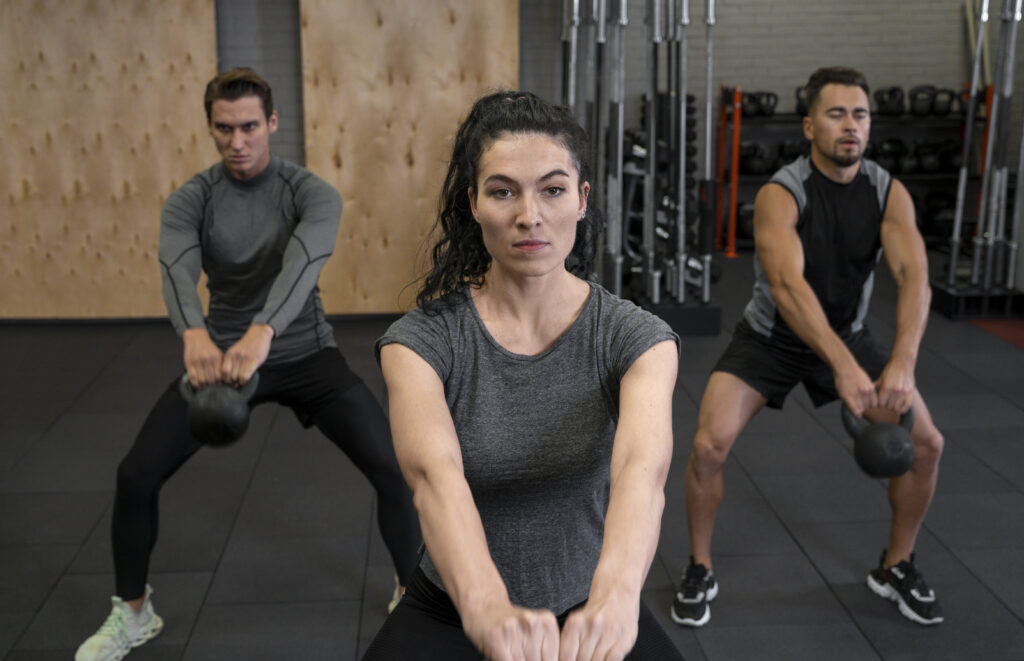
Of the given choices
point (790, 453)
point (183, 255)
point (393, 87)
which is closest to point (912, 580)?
point (790, 453)

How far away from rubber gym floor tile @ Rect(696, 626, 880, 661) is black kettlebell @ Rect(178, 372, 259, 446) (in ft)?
4.13

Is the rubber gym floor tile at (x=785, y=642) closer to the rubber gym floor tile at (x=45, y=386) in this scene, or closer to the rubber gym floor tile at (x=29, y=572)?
the rubber gym floor tile at (x=29, y=572)

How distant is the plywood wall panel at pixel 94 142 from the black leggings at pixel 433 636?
169 inches

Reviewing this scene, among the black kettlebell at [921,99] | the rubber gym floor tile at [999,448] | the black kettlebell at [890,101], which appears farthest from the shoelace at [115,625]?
the black kettlebell at [921,99]

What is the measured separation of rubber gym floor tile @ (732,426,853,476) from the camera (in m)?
3.61

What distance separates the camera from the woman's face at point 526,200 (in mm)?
1403

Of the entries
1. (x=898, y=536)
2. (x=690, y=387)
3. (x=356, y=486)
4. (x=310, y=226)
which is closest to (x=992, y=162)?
(x=690, y=387)

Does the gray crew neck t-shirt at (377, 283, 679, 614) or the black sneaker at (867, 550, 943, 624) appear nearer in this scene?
the gray crew neck t-shirt at (377, 283, 679, 614)

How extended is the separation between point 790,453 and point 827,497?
0.41 metres

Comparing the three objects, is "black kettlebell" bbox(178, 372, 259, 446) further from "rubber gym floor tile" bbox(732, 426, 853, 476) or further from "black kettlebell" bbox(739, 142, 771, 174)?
"black kettlebell" bbox(739, 142, 771, 174)

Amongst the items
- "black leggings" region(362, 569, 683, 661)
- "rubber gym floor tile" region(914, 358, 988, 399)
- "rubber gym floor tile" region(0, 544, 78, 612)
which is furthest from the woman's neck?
"rubber gym floor tile" region(914, 358, 988, 399)

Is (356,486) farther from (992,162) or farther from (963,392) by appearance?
(992,162)

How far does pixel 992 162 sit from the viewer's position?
5496 millimetres

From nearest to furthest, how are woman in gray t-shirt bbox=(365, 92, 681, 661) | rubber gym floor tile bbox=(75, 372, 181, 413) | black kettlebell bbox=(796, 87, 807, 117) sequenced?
1. woman in gray t-shirt bbox=(365, 92, 681, 661)
2. rubber gym floor tile bbox=(75, 372, 181, 413)
3. black kettlebell bbox=(796, 87, 807, 117)
